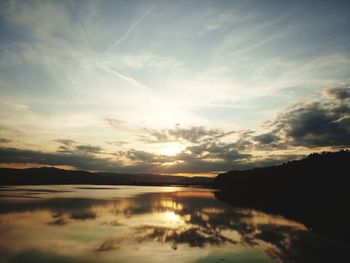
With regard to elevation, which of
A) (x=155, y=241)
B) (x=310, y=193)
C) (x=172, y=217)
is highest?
(x=310, y=193)

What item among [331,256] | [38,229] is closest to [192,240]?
Result: [331,256]

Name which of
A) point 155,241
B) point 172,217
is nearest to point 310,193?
point 172,217

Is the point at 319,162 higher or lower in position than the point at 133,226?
higher

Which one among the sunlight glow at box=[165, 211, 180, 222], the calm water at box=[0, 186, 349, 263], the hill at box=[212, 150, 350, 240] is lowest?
the calm water at box=[0, 186, 349, 263]

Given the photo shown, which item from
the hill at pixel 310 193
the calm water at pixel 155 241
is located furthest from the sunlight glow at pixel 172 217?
the hill at pixel 310 193

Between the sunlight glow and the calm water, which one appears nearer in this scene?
the calm water

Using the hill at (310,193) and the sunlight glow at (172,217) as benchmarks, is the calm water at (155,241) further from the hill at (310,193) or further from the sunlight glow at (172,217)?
the hill at (310,193)

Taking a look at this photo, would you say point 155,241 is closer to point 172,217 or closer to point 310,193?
point 172,217

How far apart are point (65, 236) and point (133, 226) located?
22.7 feet

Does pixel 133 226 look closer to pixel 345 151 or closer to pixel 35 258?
pixel 35 258

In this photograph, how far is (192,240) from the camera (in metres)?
22.4

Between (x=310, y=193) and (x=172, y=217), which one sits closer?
(x=172, y=217)

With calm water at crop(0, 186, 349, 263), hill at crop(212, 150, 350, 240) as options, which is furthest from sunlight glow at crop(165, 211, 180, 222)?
hill at crop(212, 150, 350, 240)

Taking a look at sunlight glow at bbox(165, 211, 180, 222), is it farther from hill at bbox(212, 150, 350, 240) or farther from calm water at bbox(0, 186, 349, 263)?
hill at bbox(212, 150, 350, 240)
